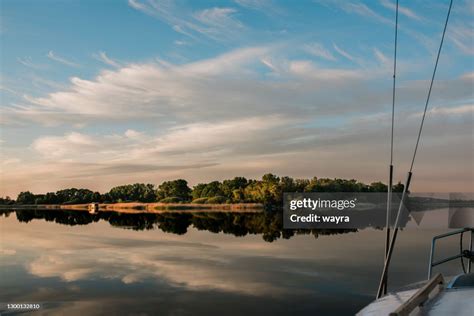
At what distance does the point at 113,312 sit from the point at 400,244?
2244cm

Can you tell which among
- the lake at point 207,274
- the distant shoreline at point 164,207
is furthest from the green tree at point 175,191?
the lake at point 207,274

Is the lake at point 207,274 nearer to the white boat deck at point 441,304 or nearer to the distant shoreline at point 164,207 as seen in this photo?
the white boat deck at point 441,304

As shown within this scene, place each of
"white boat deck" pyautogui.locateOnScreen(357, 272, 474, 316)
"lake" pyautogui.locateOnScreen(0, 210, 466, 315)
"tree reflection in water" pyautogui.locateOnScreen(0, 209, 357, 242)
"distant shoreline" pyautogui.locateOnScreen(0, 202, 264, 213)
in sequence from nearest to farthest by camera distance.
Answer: "white boat deck" pyautogui.locateOnScreen(357, 272, 474, 316) → "lake" pyautogui.locateOnScreen(0, 210, 466, 315) → "tree reflection in water" pyautogui.locateOnScreen(0, 209, 357, 242) → "distant shoreline" pyautogui.locateOnScreen(0, 202, 264, 213)

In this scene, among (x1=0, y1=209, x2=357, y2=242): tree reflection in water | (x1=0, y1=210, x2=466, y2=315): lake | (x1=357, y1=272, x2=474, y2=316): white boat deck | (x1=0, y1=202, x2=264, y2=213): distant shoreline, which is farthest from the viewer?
(x1=0, y1=202, x2=264, y2=213): distant shoreline

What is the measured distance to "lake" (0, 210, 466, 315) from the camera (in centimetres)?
1570

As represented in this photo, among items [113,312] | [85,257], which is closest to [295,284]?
[113,312]

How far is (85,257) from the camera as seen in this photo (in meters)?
28.2

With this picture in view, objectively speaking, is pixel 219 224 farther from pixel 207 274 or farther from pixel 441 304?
pixel 441 304

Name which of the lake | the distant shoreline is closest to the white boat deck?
the lake

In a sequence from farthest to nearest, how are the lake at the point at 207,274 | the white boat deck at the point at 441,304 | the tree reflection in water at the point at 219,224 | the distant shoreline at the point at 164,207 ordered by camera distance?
the distant shoreline at the point at 164,207
the tree reflection in water at the point at 219,224
the lake at the point at 207,274
the white boat deck at the point at 441,304

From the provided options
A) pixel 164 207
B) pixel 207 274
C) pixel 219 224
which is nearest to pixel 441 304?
pixel 207 274

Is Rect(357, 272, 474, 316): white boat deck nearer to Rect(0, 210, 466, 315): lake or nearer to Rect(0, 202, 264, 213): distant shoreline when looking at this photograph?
Rect(0, 210, 466, 315): lake

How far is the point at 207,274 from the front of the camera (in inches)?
856

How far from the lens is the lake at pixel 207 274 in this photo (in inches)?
618
